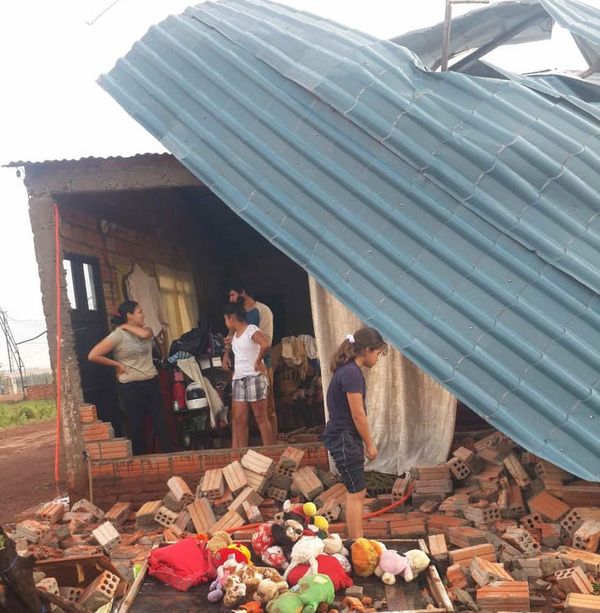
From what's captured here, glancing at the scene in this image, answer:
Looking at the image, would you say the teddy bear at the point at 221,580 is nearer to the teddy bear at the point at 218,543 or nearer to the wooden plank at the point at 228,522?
the teddy bear at the point at 218,543

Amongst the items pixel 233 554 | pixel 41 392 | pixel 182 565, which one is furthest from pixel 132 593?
pixel 41 392

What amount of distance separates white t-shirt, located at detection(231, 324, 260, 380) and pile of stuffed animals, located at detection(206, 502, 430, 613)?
2.63m

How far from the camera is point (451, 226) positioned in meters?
5.33

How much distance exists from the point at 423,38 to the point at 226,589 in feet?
23.1

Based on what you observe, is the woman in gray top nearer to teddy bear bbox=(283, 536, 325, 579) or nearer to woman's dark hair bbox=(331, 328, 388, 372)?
woman's dark hair bbox=(331, 328, 388, 372)

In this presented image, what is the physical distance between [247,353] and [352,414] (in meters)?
2.36

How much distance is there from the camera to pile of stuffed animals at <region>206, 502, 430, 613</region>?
3672mm

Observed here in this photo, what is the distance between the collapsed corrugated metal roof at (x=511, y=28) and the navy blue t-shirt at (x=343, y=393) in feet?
12.7

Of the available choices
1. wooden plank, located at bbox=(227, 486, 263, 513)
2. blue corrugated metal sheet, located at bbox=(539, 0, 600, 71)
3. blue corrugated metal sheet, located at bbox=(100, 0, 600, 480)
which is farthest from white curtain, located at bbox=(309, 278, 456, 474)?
blue corrugated metal sheet, located at bbox=(539, 0, 600, 71)

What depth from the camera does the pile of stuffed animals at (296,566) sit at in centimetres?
367

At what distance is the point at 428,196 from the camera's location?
5438 mm

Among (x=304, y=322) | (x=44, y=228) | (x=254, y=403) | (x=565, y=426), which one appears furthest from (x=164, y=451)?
(x=304, y=322)

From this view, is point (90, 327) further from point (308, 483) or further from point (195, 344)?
point (308, 483)

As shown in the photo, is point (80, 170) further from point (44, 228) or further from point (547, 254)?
point (547, 254)
